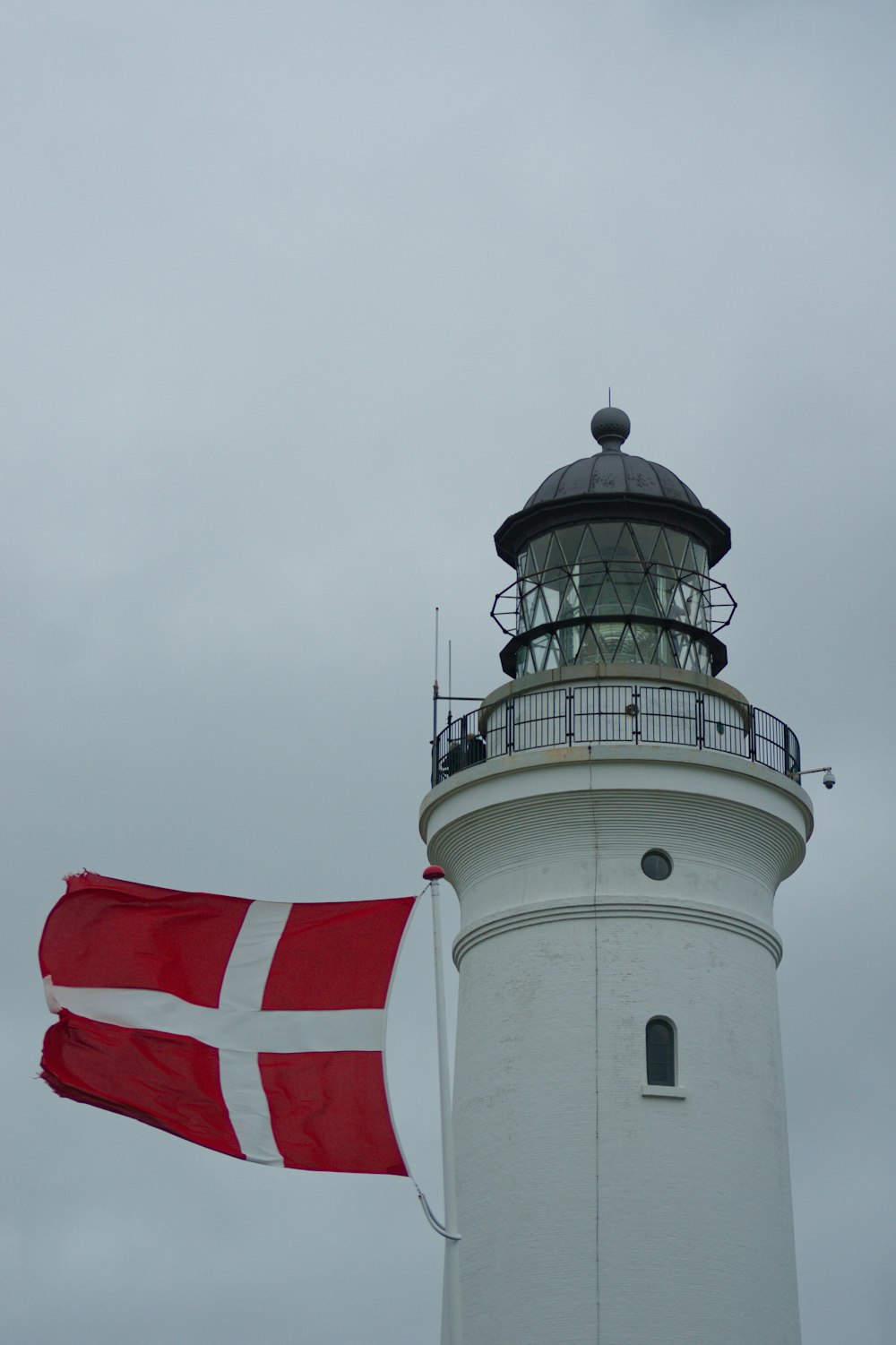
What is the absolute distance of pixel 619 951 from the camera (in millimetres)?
24594

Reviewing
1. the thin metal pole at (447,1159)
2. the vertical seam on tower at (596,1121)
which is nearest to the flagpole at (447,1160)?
the thin metal pole at (447,1159)

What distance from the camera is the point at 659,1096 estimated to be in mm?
24000

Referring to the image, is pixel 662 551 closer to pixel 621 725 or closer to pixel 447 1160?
pixel 621 725

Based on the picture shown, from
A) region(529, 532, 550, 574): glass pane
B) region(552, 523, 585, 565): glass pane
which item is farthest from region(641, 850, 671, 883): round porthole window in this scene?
region(529, 532, 550, 574): glass pane

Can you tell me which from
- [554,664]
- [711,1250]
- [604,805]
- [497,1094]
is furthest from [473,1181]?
[554,664]

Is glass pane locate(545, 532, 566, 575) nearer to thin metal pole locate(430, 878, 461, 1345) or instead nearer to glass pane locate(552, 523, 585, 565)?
glass pane locate(552, 523, 585, 565)

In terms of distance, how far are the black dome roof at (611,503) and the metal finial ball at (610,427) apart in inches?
12.3

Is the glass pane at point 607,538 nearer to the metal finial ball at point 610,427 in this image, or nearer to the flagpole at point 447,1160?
the metal finial ball at point 610,427

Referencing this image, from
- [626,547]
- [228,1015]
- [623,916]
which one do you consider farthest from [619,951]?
[228,1015]

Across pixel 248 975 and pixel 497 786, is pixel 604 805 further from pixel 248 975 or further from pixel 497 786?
pixel 248 975

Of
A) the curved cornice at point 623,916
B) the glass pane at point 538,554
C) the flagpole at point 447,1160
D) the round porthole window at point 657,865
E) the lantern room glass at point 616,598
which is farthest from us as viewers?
the glass pane at point 538,554

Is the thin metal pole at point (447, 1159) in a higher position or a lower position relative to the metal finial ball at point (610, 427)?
lower

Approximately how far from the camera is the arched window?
955 inches

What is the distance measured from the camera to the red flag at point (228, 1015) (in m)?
19.3
